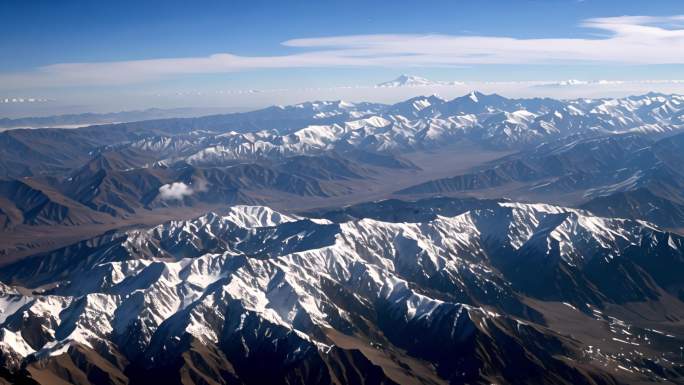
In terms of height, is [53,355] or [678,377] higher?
[53,355]

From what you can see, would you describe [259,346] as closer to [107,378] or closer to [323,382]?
[323,382]

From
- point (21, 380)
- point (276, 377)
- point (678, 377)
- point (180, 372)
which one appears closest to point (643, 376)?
point (678, 377)

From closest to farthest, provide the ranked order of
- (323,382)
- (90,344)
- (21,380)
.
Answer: (21,380) → (323,382) → (90,344)

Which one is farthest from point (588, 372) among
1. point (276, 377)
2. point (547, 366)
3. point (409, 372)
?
point (276, 377)

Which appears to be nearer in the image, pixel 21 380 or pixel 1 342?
pixel 21 380

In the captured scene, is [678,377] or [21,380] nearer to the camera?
[21,380]

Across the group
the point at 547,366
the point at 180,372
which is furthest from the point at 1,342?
the point at 547,366

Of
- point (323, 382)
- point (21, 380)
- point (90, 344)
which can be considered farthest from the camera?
point (90, 344)

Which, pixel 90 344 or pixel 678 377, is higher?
pixel 90 344

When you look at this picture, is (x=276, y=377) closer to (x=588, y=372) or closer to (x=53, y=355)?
(x=53, y=355)
